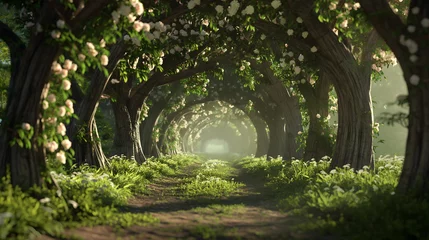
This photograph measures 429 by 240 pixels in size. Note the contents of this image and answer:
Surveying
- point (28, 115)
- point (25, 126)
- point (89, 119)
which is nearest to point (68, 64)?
point (28, 115)

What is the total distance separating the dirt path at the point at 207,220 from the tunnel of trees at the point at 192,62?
176cm

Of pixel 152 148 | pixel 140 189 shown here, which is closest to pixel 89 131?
pixel 140 189

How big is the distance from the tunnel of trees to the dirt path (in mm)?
1755

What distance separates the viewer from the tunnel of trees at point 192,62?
6.55 m

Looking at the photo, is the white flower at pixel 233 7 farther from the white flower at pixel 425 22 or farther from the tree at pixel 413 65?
the white flower at pixel 425 22

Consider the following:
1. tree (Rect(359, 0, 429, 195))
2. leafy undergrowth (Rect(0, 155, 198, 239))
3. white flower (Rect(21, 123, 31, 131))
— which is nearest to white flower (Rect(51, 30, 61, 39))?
white flower (Rect(21, 123, 31, 131))

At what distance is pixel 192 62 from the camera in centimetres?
1454

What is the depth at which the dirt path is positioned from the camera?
5.84 metres

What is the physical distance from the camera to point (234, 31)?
12758 millimetres

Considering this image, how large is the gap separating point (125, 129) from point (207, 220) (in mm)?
11197

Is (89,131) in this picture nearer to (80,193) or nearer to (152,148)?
(80,193)

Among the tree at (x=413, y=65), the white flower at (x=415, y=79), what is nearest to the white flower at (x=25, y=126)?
the tree at (x=413, y=65)

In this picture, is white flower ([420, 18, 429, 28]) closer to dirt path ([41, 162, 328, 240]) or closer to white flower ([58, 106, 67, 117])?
dirt path ([41, 162, 328, 240])

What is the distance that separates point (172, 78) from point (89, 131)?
526cm
